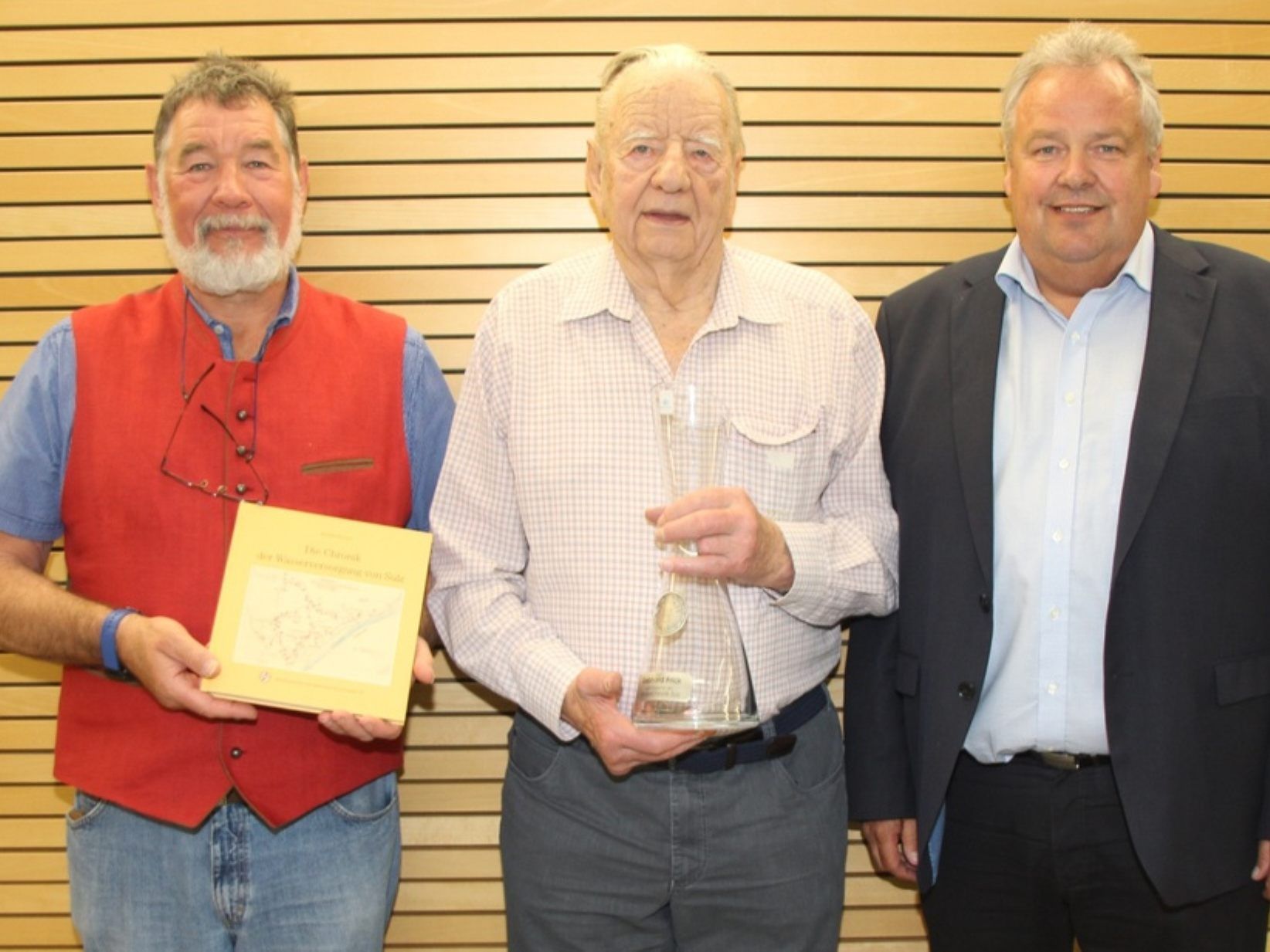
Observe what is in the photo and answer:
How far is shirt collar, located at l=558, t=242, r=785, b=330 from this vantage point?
8.01 feet

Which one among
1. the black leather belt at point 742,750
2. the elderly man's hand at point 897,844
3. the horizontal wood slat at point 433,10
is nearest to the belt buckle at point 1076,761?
the elderly man's hand at point 897,844

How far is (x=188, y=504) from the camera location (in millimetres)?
2453

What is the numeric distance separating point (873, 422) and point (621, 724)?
2.88ft

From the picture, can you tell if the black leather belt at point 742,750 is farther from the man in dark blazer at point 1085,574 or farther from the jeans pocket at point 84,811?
the jeans pocket at point 84,811

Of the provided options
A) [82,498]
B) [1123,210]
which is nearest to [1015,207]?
[1123,210]

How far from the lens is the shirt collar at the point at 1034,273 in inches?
99.5

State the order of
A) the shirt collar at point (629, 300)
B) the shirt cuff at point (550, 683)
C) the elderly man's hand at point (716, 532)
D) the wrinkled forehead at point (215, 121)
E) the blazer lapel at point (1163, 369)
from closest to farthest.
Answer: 1. the elderly man's hand at point (716, 532)
2. the shirt cuff at point (550, 683)
3. the blazer lapel at point (1163, 369)
4. the shirt collar at point (629, 300)
5. the wrinkled forehead at point (215, 121)

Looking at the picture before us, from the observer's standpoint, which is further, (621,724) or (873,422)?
(873,422)

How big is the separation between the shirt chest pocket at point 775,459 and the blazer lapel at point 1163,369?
0.62m

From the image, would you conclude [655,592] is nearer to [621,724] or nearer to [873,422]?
[621,724]

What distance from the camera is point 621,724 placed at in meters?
2.14

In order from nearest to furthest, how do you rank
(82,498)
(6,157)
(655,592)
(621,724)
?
(621,724) → (655,592) → (82,498) → (6,157)

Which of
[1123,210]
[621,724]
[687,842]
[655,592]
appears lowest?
[687,842]

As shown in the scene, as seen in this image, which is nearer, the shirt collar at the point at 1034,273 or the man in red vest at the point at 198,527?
the man in red vest at the point at 198,527
